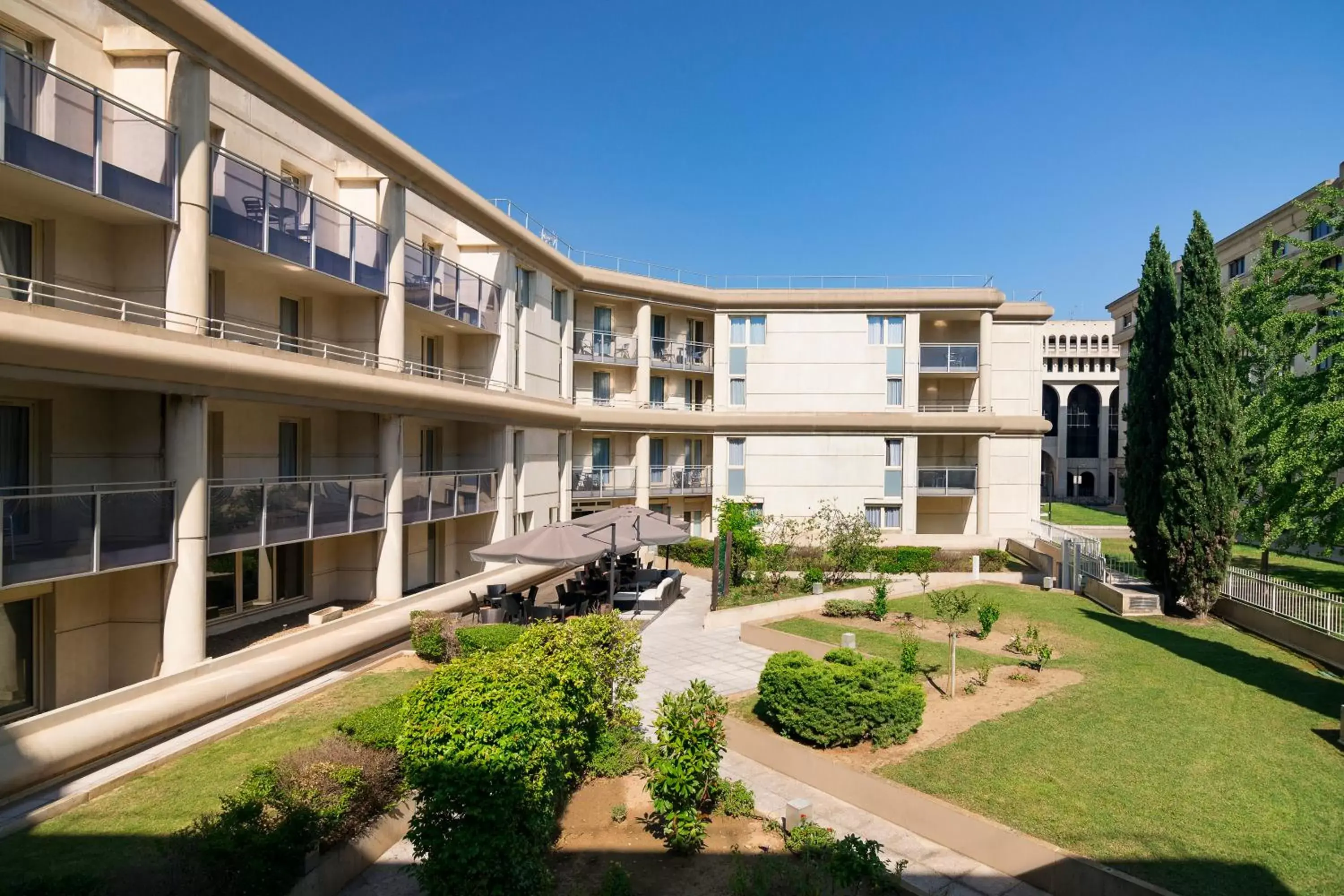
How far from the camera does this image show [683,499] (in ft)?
114

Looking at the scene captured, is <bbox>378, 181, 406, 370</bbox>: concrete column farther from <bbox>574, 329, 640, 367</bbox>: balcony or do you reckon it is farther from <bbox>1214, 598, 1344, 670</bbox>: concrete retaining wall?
<bbox>1214, 598, 1344, 670</bbox>: concrete retaining wall

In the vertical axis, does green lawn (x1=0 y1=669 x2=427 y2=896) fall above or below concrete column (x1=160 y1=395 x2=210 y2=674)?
below

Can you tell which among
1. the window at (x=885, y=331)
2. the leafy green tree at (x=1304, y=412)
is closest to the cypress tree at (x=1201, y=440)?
the leafy green tree at (x=1304, y=412)

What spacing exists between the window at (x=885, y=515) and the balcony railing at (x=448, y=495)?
58.9ft

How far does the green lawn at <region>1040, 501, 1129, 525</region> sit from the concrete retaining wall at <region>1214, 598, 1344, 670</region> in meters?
26.1

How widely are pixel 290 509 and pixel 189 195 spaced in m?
6.22

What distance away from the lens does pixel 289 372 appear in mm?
13781

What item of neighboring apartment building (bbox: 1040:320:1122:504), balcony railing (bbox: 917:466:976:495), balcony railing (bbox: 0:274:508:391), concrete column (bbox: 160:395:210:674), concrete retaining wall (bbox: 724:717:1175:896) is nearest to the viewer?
concrete retaining wall (bbox: 724:717:1175:896)

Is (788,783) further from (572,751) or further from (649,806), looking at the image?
(572,751)

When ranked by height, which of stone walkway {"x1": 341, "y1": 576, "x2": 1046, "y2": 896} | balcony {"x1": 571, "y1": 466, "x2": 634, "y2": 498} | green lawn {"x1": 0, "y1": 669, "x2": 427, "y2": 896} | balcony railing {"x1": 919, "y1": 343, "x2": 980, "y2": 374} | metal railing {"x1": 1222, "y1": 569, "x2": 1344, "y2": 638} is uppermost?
balcony railing {"x1": 919, "y1": 343, "x2": 980, "y2": 374}

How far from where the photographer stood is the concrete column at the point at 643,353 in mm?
32719

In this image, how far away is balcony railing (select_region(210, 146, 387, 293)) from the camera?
13.2 metres

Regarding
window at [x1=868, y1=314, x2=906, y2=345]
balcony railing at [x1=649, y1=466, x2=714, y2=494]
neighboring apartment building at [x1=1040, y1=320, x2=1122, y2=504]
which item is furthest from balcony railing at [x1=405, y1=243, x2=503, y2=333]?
neighboring apartment building at [x1=1040, y1=320, x2=1122, y2=504]

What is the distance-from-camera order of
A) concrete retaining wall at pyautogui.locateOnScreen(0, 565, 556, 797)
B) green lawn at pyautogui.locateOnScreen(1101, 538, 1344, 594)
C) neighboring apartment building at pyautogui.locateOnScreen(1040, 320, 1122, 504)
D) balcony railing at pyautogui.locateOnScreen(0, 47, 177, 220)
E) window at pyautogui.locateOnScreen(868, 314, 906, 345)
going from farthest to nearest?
neighboring apartment building at pyautogui.locateOnScreen(1040, 320, 1122, 504)
window at pyautogui.locateOnScreen(868, 314, 906, 345)
green lawn at pyautogui.locateOnScreen(1101, 538, 1344, 594)
balcony railing at pyautogui.locateOnScreen(0, 47, 177, 220)
concrete retaining wall at pyautogui.locateOnScreen(0, 565, 556, 797)
